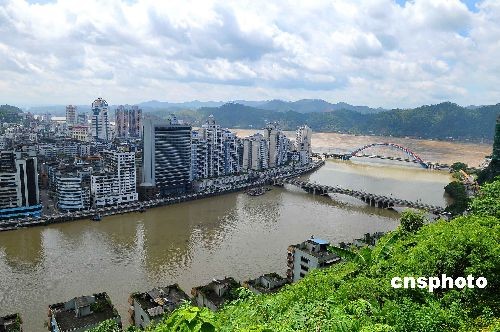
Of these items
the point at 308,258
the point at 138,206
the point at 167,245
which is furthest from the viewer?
the point at 138,206

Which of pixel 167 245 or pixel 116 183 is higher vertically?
pixel 116 183

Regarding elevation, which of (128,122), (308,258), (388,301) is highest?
(128,122)

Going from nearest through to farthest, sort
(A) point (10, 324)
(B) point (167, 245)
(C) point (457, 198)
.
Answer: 1. (A) point (10, 324)
2. (B) point (167, 245)
3. (C) point (457, 198)

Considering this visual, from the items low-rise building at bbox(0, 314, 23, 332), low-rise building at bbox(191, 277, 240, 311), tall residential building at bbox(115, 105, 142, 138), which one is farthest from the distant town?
tall residential building at bbox(115, 105, 142, 138)

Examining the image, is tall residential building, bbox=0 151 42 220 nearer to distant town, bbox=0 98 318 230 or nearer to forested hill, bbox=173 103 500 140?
distant town, bbox=0 98 318 230

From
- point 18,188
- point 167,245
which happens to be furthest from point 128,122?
point 167,245

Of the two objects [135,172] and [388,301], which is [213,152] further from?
[388,301]

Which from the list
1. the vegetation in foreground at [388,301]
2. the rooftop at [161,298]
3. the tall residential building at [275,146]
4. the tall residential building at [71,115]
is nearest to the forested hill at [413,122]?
the tall residential building at [71,115]

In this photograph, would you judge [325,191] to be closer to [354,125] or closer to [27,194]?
[27,194]
